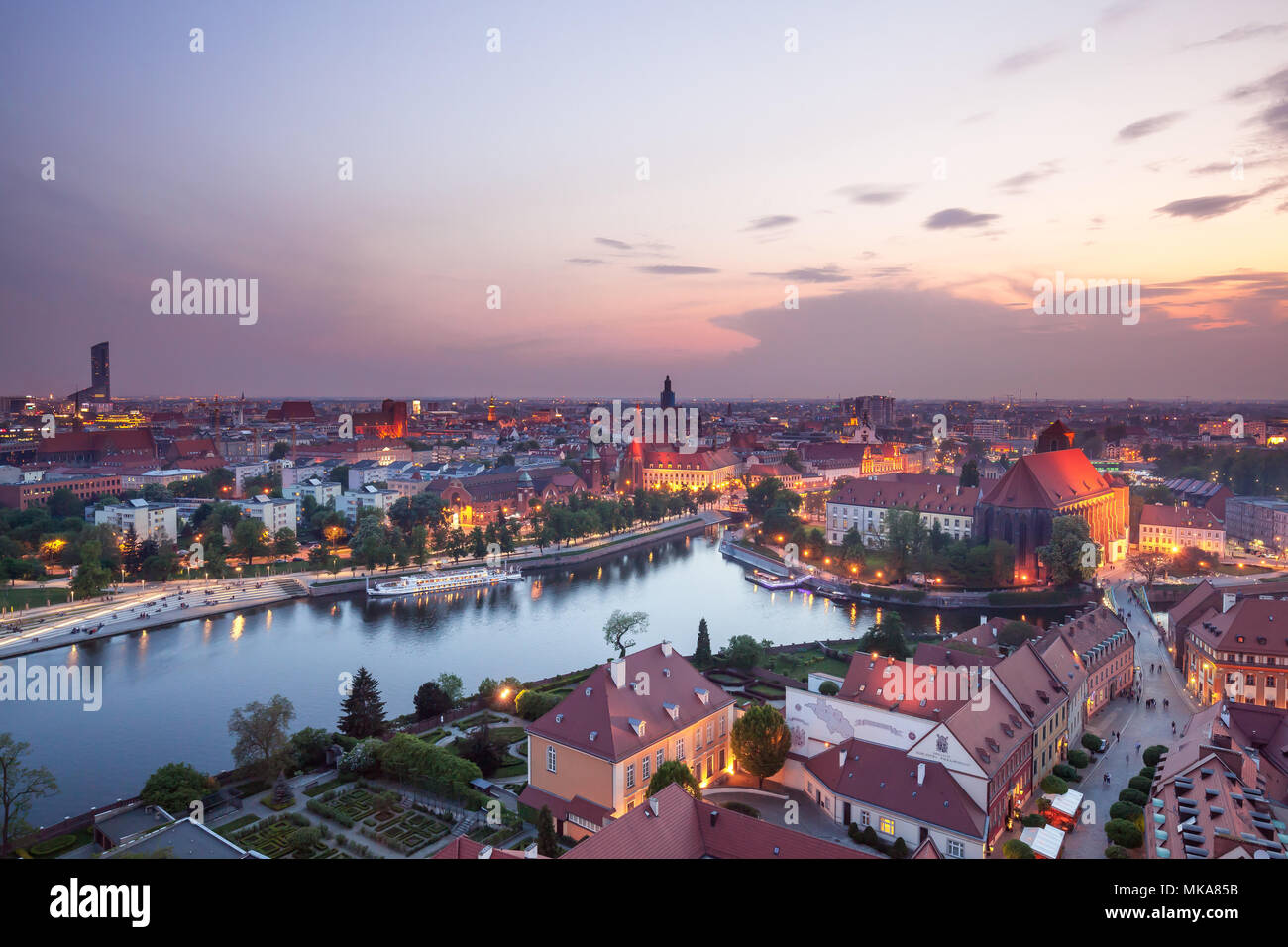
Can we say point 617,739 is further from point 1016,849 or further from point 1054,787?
point 1054,787

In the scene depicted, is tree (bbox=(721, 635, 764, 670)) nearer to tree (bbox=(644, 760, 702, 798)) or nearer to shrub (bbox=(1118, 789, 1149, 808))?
tree (bbox=(644, 760, 702, 798))

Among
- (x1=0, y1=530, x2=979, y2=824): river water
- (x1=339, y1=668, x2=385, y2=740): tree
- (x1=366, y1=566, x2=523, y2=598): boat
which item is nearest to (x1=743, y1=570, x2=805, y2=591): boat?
(x1=0, y1=530, x2=979, y2=824): river water

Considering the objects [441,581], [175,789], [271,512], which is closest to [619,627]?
[175,789]

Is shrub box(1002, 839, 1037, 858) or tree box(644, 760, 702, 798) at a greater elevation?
tree box(644, 760, 702, 798)

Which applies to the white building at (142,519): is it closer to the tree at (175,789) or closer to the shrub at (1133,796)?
the tree at (175,789)
